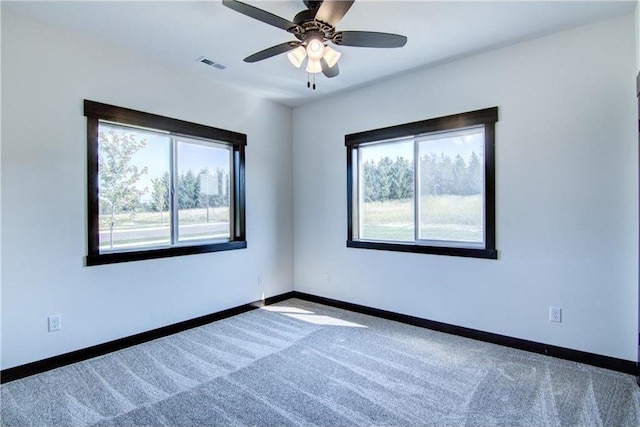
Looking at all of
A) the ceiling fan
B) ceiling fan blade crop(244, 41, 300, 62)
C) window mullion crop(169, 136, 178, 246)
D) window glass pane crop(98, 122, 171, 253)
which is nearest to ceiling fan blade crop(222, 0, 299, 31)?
the ceiling fan

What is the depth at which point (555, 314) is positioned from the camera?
2838 mm

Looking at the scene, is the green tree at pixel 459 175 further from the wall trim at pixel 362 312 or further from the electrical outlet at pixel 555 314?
the wall trim at pixel 362 312

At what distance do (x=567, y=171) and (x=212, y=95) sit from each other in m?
3.63

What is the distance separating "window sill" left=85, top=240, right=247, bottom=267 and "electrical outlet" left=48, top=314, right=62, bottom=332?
17.9 inches

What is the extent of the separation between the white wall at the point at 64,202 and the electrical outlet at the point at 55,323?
1.4 inches

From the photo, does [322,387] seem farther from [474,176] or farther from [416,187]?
[474,176]

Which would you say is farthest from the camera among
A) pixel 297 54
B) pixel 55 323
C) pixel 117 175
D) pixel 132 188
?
pixel 132 188

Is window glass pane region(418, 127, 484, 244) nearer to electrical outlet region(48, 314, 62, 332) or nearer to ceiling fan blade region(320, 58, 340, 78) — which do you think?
ceiling fan blade region(320, 58, 340, 78)

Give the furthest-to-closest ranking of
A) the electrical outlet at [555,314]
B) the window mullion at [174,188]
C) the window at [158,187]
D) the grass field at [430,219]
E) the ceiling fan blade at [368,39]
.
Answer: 1. the window mullion at [174,188]
2. the grass field at [430,219]
3. the window at [158,187]
4. the electrical outlet at [555,314]
5. the ceiling fan blade at [368,39]

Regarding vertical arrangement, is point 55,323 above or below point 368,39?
below

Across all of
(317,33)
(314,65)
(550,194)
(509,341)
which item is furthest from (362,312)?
(317,33)

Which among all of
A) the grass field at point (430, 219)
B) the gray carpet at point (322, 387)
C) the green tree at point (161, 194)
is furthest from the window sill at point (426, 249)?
the green tree at point (161, 194)

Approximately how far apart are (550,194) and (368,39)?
80.4 inches

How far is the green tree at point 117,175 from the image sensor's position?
9.96ft
